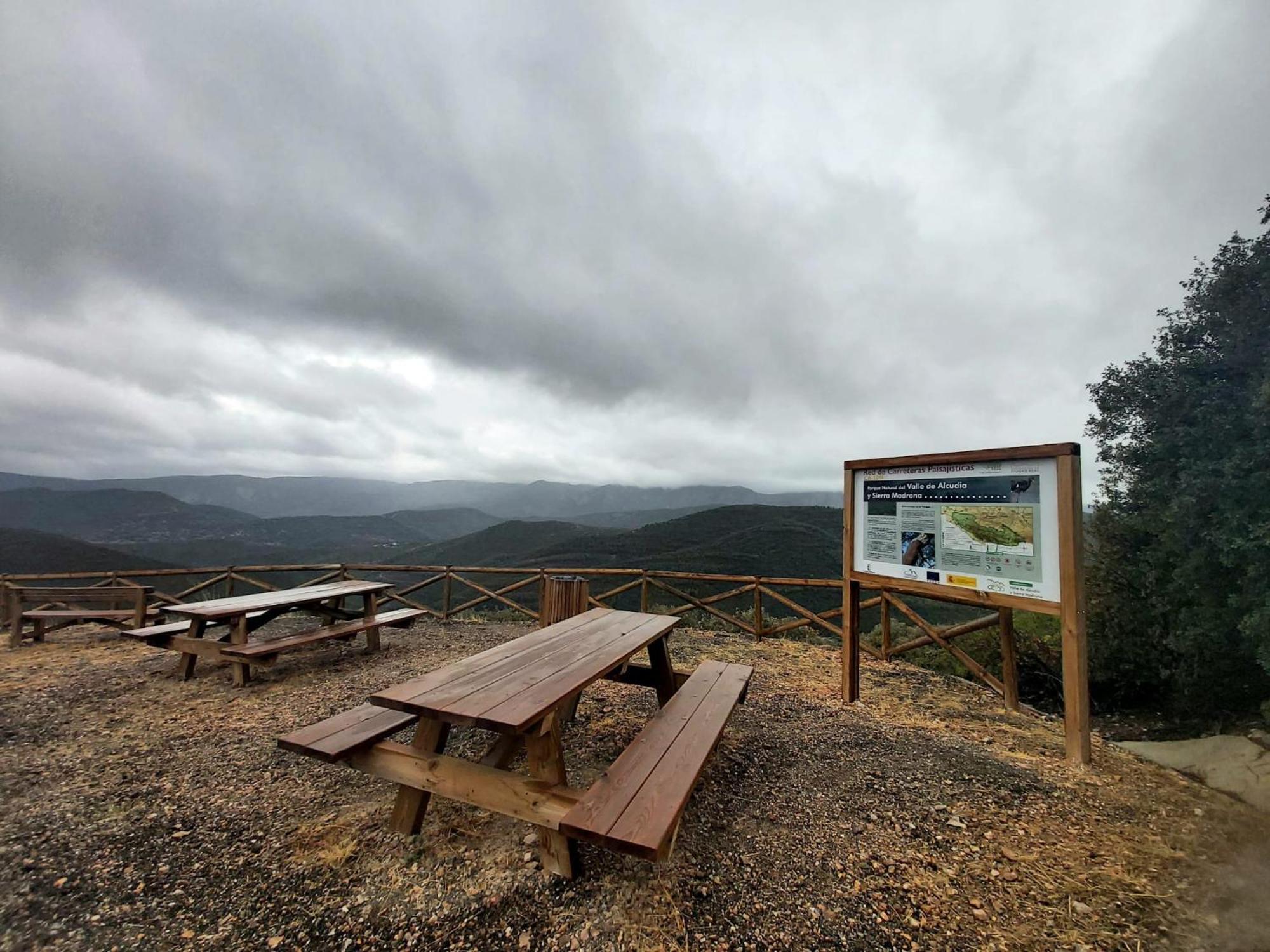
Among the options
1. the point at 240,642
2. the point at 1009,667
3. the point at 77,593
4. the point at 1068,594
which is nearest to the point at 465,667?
the point at 240,642

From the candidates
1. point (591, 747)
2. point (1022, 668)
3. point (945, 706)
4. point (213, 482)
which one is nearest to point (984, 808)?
point (945, 706)

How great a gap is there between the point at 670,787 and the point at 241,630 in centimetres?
500

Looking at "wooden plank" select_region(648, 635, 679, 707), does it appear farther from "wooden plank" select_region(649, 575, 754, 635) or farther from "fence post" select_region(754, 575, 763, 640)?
"wooden plank" select_region(649, 575, 754, 635)

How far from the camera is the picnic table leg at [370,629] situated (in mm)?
6258

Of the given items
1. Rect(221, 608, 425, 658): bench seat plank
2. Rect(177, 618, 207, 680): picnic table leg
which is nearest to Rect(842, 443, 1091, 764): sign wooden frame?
Rect(221, 608, 425, 658): bench seat plank

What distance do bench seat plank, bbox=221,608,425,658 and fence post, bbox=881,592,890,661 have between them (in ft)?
20.4

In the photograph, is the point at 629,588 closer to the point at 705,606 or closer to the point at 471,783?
→ the point at 705,606

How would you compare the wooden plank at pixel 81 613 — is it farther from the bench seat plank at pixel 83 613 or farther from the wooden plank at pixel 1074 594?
the wooden plank at pixel 1074 594

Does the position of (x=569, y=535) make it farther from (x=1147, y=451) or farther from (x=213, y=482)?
(x=213, y=482)

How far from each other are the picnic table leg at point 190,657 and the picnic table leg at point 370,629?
1569 mm

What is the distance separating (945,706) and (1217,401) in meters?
5.91

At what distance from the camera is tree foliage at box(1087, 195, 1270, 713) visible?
5.67m

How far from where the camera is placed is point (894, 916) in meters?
2.13

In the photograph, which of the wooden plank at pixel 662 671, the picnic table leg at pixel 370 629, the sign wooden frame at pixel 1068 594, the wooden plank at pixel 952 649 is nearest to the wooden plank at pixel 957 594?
the sign wooden frame at pixel 1068 594
